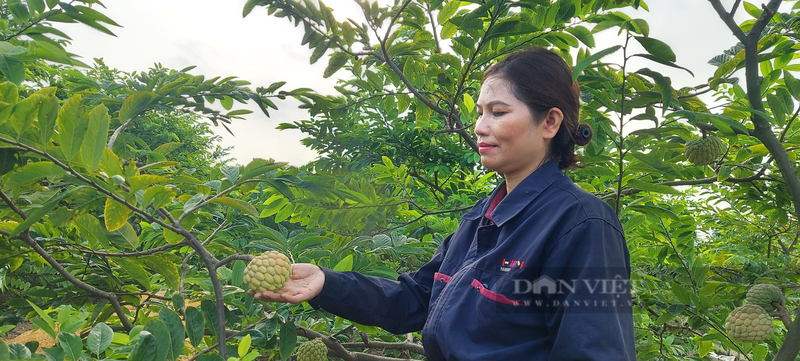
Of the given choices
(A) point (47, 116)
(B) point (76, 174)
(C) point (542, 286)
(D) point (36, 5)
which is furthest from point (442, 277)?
(D) point (36, 5)

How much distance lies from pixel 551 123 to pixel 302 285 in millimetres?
825

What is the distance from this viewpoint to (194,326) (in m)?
1.43

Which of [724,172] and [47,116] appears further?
[724,172]

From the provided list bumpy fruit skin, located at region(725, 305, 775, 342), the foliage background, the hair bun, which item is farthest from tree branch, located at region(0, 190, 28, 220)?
bumpy fruit skin, located at region(725, 305, 775, 342)

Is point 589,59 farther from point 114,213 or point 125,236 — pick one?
point 125,236

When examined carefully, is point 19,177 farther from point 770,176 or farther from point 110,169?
point 770,176

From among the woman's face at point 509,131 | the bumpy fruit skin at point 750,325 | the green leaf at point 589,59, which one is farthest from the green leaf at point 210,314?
the bumpy fruit skin at point 750,325

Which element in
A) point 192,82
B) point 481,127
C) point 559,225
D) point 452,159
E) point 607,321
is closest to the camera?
point 607,321

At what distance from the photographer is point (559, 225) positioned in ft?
3.95

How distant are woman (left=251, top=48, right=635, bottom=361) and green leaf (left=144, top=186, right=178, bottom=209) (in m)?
0.35

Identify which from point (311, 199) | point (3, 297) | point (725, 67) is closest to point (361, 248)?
point (311, 199)

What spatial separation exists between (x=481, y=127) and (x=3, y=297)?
336 inches

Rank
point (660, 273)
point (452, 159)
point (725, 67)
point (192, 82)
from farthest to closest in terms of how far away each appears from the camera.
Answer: point (452, 159), point (660, 273), point (192, 82), point (725, 67)

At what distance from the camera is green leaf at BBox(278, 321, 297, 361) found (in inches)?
60.4
